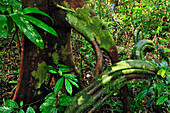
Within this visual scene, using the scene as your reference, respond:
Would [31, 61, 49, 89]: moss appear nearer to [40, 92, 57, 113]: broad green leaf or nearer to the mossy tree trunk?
the mossy tree trunk

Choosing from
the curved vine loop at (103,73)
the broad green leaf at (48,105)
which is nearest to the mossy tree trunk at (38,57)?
the curved vine loop at (103,73)

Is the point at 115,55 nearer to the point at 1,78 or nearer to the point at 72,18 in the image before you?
the point at 72,18

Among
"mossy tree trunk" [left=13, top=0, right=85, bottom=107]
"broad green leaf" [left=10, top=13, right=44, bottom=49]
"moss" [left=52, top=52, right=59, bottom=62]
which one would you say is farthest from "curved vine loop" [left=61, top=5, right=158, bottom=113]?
"broad green leaf" [left=10, top=13, right=44, bottom=49]

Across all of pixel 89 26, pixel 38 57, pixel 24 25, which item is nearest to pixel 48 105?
pixel 38 57

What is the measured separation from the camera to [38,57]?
105 centimetres

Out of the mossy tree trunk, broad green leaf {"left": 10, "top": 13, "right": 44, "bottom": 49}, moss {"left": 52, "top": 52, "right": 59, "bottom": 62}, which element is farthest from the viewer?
moss {"left": 52, "top": 52, "right": 59, "bottom": 62}

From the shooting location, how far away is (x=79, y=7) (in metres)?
1.07

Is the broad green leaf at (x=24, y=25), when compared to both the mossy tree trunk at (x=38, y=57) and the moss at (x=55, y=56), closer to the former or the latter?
the mossy tree trunk at (x=38, y=57)

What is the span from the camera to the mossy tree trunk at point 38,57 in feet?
3.30

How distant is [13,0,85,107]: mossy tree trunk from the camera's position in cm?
101

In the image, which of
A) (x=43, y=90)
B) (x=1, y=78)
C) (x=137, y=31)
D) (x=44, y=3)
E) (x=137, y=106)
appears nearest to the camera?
(x=44, y=3)

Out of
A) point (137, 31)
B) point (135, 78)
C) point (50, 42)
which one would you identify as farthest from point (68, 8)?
point (137, 31)

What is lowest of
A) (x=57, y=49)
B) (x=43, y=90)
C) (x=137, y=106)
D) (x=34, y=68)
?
(x=137, y=106)

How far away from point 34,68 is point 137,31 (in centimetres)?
258
